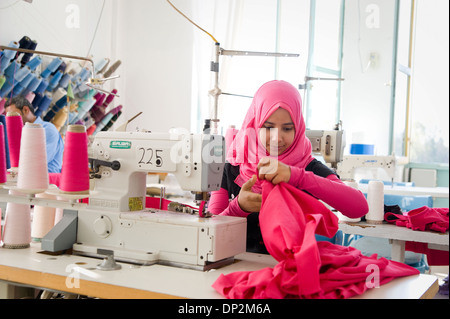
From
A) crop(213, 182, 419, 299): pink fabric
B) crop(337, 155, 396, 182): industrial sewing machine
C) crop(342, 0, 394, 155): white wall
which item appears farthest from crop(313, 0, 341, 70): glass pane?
crop(213, 182, 419, 299): pink fabric

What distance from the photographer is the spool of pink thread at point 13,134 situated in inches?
83.0

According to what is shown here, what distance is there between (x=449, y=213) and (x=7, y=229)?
2.29 m

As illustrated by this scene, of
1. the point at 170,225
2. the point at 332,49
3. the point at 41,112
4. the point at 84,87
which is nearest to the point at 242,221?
the point at 170,225

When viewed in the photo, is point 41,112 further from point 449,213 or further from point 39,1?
point 449,213

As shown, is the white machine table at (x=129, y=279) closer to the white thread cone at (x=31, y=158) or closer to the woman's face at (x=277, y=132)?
the white thread cone at (x=31, y=158)

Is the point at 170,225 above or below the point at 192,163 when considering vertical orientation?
below

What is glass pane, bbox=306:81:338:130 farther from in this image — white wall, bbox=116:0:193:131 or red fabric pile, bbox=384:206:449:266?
red fabric pile, bbox=384:206:449:266

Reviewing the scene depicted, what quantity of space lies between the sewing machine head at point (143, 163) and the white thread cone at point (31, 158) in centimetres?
21

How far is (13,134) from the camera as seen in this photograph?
2109mm

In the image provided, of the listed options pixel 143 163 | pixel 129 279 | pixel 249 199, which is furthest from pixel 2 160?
pixel 249 199

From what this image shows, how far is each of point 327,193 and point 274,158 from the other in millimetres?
255

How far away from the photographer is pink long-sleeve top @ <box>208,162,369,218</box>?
186 centimetres

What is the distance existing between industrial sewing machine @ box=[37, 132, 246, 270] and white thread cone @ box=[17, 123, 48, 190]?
20 centimetres
